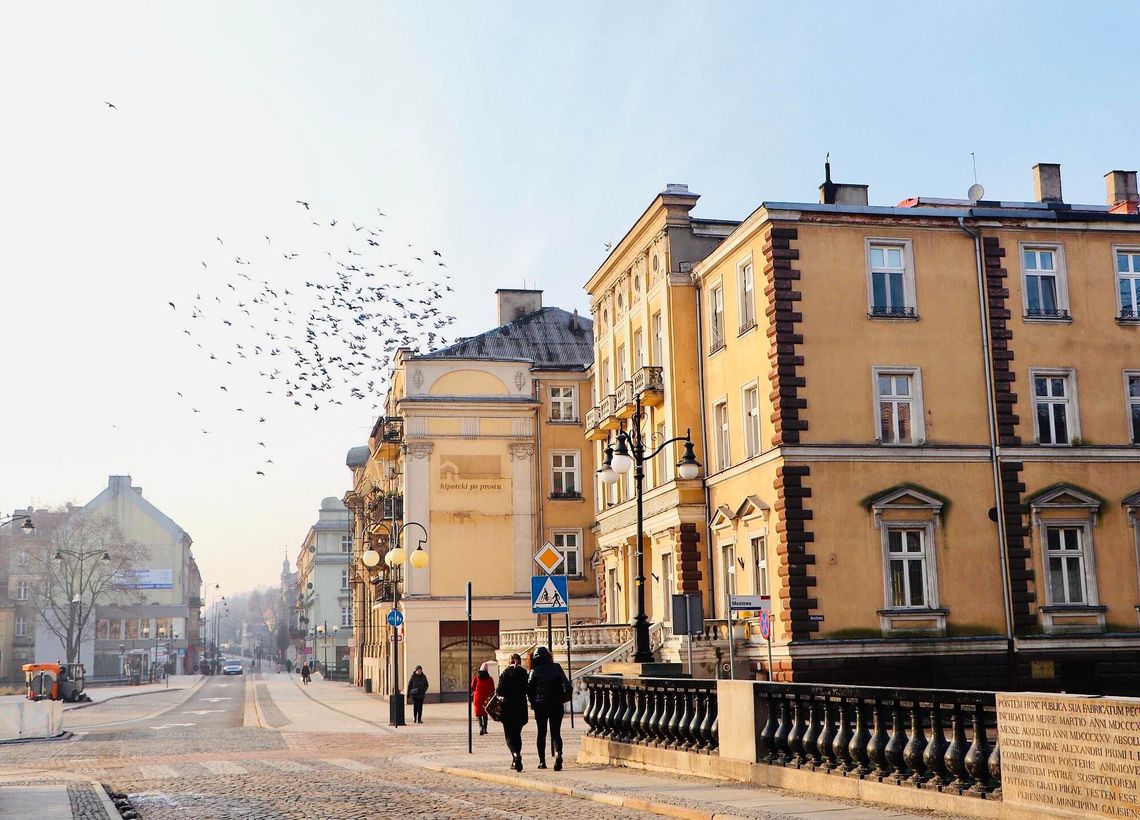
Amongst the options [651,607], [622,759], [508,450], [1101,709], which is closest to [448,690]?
[508,450]

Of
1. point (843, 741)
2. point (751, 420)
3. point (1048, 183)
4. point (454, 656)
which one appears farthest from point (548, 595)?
point (454, 656)

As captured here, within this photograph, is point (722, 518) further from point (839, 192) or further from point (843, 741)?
point (843, 741)

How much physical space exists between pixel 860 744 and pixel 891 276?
2236 cm

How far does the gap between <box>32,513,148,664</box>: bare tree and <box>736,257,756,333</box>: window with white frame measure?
240 ft

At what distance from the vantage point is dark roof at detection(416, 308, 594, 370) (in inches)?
2301

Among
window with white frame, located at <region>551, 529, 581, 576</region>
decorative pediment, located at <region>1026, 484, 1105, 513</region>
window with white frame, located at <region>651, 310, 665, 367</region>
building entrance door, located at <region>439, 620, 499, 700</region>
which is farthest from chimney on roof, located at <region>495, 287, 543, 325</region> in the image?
decorative pediment, located at <region>1026, 484, 1105, 513</region>

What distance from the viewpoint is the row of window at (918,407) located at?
33219 millimetres

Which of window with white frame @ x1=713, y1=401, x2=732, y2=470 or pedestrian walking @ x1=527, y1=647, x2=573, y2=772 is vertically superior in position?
window with white frame @ x1=713, y1=401, x2=732, y2=470

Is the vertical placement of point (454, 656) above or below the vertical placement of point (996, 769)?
above

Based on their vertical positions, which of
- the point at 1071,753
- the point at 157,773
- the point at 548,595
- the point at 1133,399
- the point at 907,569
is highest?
the point at 1133,399

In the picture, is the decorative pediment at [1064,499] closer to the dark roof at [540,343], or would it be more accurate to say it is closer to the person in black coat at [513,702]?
the person in black coat at [513,702]

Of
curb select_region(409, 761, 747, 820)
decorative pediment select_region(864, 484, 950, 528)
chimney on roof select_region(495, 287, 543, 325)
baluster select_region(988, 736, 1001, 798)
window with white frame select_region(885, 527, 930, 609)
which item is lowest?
curb select_region(409, 761, 747, 820)

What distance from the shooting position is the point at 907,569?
32500 millimetres

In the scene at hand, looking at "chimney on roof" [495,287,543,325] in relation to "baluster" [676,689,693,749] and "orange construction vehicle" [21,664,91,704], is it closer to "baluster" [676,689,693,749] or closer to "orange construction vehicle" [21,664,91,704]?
"orange construction vehicle" [21,664,91,704]
